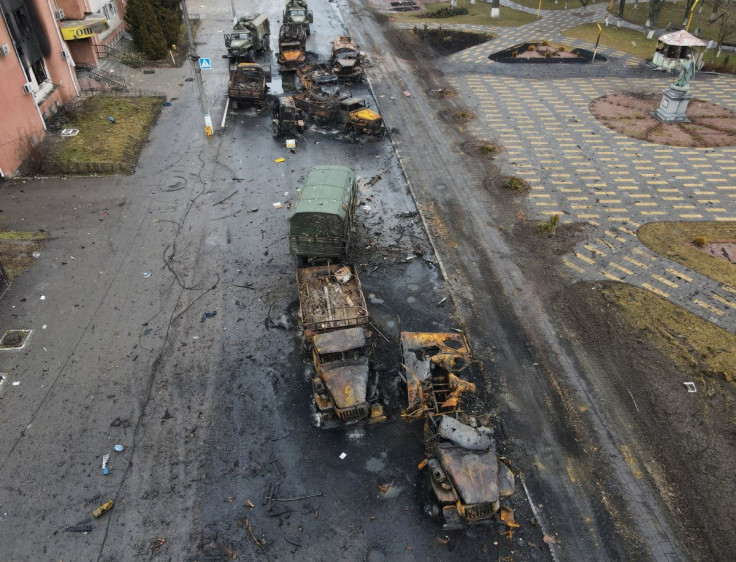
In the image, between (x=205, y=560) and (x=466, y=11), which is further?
(x=466, y=11)

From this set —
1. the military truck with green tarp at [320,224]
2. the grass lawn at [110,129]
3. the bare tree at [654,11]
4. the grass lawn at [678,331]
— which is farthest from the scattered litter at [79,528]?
the bare tree at [654,11]

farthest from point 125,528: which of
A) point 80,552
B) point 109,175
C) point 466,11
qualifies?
point 466,11

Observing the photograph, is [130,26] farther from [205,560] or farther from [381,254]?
[205,560]

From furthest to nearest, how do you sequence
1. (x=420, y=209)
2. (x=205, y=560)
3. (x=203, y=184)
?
(x=203, y=184)
(x=420, y=209)
(x=205, y=560)

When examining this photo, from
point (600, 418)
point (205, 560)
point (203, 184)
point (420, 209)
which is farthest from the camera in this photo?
point (203, 184)

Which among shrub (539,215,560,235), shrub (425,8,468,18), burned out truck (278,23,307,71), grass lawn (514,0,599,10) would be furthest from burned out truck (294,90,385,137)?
grass lawn (514,0,599,10)
